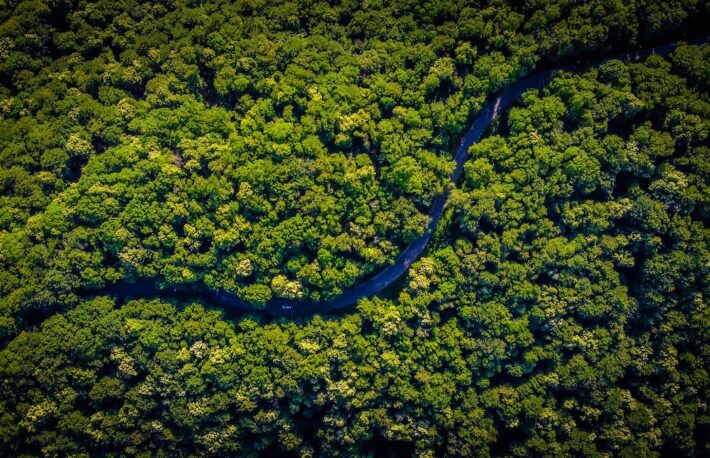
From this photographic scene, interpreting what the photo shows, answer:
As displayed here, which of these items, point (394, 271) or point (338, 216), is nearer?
point (338, 216)

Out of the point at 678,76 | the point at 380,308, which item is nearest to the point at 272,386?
the point at 380,308

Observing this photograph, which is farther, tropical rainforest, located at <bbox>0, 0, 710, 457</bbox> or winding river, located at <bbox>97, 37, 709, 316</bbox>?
winding river, located at <bbox>97, 37, 709, 316</bbox>

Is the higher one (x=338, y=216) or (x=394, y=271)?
(x=338, y=216)

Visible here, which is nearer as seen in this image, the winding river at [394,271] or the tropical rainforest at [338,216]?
the tropical rainforest at [338,216]
